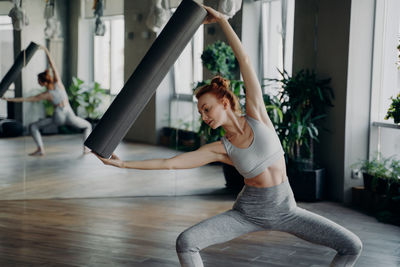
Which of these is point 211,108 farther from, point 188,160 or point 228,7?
point 228,7

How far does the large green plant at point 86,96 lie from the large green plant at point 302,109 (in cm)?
184

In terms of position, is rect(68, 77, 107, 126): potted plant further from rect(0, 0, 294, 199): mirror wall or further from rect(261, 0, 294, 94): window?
rect(261, 0, 294, 94): window

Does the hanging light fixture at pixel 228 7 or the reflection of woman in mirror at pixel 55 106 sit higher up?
the hanging light fixture at pixel 228 7

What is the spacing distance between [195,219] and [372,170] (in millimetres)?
1858

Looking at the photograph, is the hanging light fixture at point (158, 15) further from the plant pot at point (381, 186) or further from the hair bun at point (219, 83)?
the hair bun at point (219, 83)

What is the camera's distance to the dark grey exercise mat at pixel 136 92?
202 centimetres

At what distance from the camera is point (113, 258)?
353 cm

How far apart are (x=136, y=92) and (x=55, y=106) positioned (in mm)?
3662

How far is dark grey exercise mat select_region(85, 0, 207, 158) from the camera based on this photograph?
2020 millimetres

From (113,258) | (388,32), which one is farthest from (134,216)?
(388,32)

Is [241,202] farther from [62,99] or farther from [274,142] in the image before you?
[62,99]

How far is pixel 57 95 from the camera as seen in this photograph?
5457 mm

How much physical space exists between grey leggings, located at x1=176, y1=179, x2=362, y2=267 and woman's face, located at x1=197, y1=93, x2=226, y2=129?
362mm

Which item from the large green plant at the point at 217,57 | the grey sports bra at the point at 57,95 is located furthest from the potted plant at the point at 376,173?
the grey sports bra at the point at 57,95
